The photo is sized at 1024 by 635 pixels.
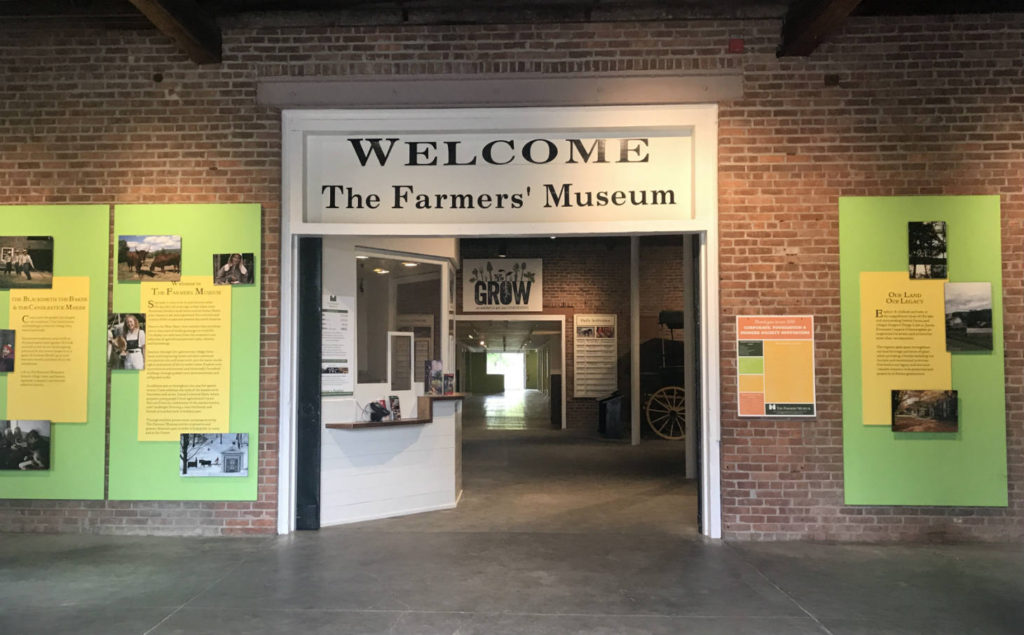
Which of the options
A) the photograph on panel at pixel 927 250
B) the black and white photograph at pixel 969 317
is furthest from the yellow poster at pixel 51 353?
the black and white photograph at pixel 969 317

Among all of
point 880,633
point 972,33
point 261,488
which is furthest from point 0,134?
point 972,33

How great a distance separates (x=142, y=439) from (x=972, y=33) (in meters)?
7.74

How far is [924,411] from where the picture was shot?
17.9ft

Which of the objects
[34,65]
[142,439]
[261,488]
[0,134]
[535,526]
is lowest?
[535,526]

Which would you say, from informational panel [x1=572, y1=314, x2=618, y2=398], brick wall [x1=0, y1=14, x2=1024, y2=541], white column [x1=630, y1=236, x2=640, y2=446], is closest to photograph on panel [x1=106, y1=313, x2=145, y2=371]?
brick wall [x1=0, y1=14, x2=1024, y2=541]

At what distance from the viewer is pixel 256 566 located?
15.8ft

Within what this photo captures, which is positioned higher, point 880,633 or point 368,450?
point 368,450

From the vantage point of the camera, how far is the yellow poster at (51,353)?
5.63 m

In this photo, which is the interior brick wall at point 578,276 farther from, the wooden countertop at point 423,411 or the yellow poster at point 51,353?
the yellow poster at point 51,353

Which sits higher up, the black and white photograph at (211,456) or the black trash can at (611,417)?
the black and white photograph at (211,456)

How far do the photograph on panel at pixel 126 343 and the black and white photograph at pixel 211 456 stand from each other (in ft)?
2.52

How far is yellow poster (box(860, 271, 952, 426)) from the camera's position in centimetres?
548

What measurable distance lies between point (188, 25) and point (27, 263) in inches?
97.8

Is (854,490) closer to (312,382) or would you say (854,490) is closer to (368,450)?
(368,450)
